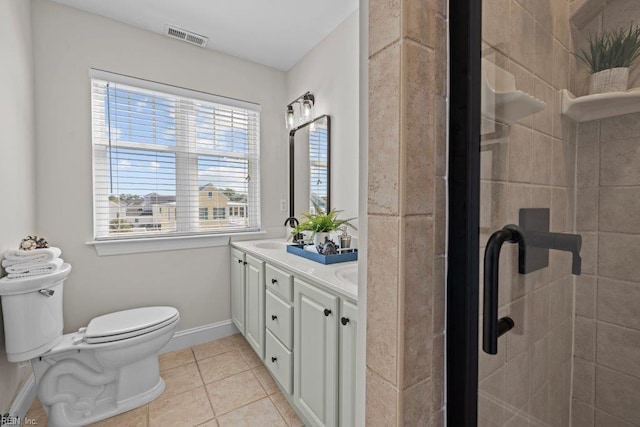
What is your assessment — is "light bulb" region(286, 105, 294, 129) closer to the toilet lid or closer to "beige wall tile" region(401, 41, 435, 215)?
the toilet lid

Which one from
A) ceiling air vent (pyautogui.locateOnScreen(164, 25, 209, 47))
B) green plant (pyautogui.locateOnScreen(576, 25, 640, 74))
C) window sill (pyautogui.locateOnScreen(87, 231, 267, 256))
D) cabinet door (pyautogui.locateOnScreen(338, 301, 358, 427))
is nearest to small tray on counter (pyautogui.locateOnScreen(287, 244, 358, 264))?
cabinet door (pyautogui.locateOnScreen(338, 301, 358, 427))

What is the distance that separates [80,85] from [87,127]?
29 centimetres

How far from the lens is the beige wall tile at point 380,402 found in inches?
22.5

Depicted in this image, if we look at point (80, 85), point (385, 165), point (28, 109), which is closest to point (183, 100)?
point (80, 85)

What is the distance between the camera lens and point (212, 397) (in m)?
1.79

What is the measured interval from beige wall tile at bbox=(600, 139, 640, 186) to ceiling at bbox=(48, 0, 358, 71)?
1.91 meters

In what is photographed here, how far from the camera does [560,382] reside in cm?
65

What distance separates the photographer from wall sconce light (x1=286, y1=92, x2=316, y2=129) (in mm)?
2461

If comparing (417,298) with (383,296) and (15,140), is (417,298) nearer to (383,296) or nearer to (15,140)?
(383,296)

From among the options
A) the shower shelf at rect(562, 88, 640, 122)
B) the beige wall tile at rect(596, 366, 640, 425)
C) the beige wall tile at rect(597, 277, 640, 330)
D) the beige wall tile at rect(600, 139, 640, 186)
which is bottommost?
the beige wall tile at rect(596, 366, 640, 425)

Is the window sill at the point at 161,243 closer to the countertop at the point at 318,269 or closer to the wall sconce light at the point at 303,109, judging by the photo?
the countertop at the point at 318,269

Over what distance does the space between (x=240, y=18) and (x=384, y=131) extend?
2.08 m

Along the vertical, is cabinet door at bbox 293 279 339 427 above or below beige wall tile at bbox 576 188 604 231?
below

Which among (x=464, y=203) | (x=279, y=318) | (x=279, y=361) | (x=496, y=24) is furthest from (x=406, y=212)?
(x=279, y=361)
